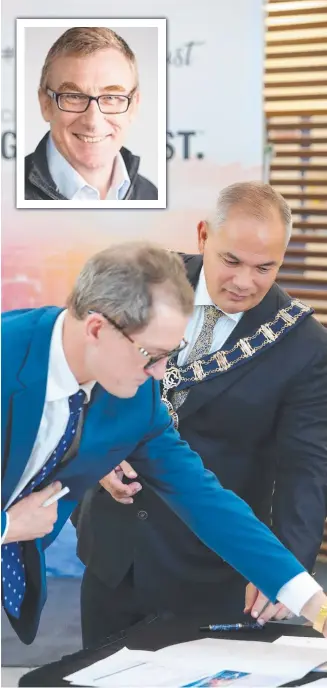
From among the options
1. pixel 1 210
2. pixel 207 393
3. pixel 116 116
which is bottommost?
pixel 207 393

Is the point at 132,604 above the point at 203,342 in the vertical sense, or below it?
below

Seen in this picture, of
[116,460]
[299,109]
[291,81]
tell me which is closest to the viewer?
[116,460]

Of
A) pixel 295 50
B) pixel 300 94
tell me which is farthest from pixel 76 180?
pixel 300 94

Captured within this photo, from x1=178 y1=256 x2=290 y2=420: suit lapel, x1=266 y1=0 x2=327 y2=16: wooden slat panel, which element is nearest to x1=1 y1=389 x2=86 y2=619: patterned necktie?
x1=178 y1=256 x2=290 y2=420: suit lapel

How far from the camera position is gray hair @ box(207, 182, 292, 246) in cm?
251

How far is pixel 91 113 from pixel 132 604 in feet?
4.36

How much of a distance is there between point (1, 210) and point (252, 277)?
3.28 ft

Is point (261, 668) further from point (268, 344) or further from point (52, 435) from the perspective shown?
point (268, 344)

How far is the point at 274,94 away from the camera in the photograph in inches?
166

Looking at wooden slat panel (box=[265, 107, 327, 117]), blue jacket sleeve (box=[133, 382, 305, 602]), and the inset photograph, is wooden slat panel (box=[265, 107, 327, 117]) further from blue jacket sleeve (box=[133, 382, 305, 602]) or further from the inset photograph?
blue jacket sleeve (box=[133, 382, 305, 602])

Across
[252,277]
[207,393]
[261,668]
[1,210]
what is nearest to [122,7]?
[1,210]

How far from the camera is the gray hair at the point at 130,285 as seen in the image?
1832 mm

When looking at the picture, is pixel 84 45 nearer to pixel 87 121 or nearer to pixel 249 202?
pixel 87 121

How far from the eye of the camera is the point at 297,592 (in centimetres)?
227
